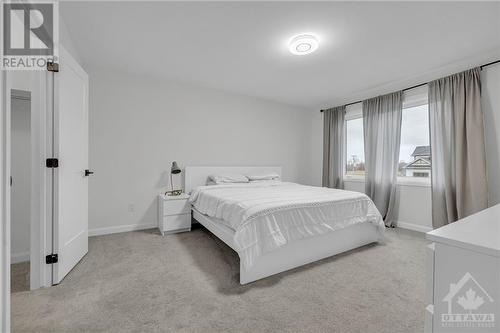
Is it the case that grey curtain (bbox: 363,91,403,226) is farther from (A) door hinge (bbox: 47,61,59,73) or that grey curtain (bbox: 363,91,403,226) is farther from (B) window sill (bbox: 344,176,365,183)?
(A) door hinge (bbox: 47,61,59,73)

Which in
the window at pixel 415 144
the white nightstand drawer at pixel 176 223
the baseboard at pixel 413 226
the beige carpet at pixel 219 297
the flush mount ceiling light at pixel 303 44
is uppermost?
the flush mount ceiling light at pixel 303 44

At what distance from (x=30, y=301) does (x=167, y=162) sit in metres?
2.23

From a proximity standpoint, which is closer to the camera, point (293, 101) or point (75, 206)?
point (75, 206)

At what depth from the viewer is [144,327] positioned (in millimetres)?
1300

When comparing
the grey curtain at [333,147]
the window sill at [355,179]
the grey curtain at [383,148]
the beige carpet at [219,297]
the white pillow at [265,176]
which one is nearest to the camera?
the beige carpet at [219,297]

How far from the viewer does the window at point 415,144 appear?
3.31m

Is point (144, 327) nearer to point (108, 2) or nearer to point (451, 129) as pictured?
point (108, 2)

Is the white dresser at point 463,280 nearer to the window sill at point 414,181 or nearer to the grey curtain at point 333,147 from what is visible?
the window sill at point 414,181

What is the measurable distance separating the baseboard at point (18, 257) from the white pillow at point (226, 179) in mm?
2297

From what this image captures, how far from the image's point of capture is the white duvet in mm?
1797

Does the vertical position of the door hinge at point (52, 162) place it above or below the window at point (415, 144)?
below

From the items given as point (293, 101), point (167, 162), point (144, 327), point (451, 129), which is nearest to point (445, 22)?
point (451, 129)

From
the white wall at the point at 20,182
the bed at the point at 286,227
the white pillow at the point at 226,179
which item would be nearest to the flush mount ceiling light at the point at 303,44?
the bed at the point at 286,227

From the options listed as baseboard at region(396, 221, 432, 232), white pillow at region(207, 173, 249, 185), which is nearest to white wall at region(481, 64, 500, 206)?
baseboard at region(396, 221, 432, 232)
